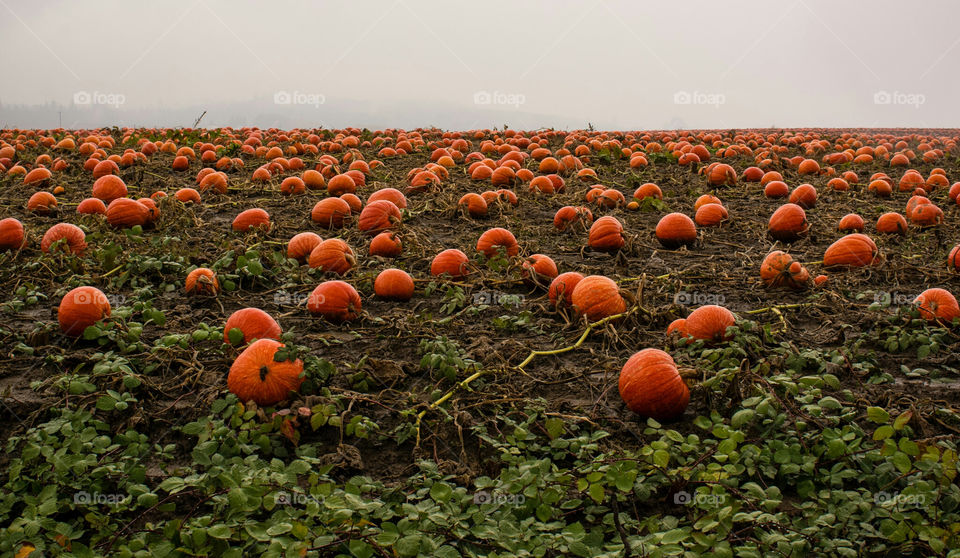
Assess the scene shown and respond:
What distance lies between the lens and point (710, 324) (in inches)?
153

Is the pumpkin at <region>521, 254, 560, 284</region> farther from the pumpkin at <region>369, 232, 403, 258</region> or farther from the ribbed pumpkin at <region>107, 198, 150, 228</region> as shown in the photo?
the ribbed pumpkin at <region>107, 198, 150, 228</region>

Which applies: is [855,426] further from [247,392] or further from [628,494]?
[247,392]

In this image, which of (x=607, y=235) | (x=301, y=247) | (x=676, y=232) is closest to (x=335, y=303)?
(x=301, y=247)

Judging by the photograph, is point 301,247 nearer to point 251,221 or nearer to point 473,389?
point 251,221

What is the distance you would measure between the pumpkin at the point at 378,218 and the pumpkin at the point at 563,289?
237cm

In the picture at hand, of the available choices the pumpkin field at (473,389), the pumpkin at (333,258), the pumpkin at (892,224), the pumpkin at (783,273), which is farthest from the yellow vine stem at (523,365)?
the pumpkin at (892,224)

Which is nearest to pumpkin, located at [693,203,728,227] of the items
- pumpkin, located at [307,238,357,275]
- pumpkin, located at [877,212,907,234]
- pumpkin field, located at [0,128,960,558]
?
pumpkin field, located at [0,128,960,558]

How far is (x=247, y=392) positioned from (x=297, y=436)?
0.40 m

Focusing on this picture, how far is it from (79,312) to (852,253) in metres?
5.85

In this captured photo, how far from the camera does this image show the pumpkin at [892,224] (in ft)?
22.1

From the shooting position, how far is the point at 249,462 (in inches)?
109

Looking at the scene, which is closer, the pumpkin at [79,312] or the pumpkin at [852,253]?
the pumpkin at [79,312]

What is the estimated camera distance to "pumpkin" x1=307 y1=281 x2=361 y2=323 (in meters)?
4.38

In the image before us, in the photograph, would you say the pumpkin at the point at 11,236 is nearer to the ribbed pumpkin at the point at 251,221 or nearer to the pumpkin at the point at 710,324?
the ribbed pumpkin at the point at 251,221
